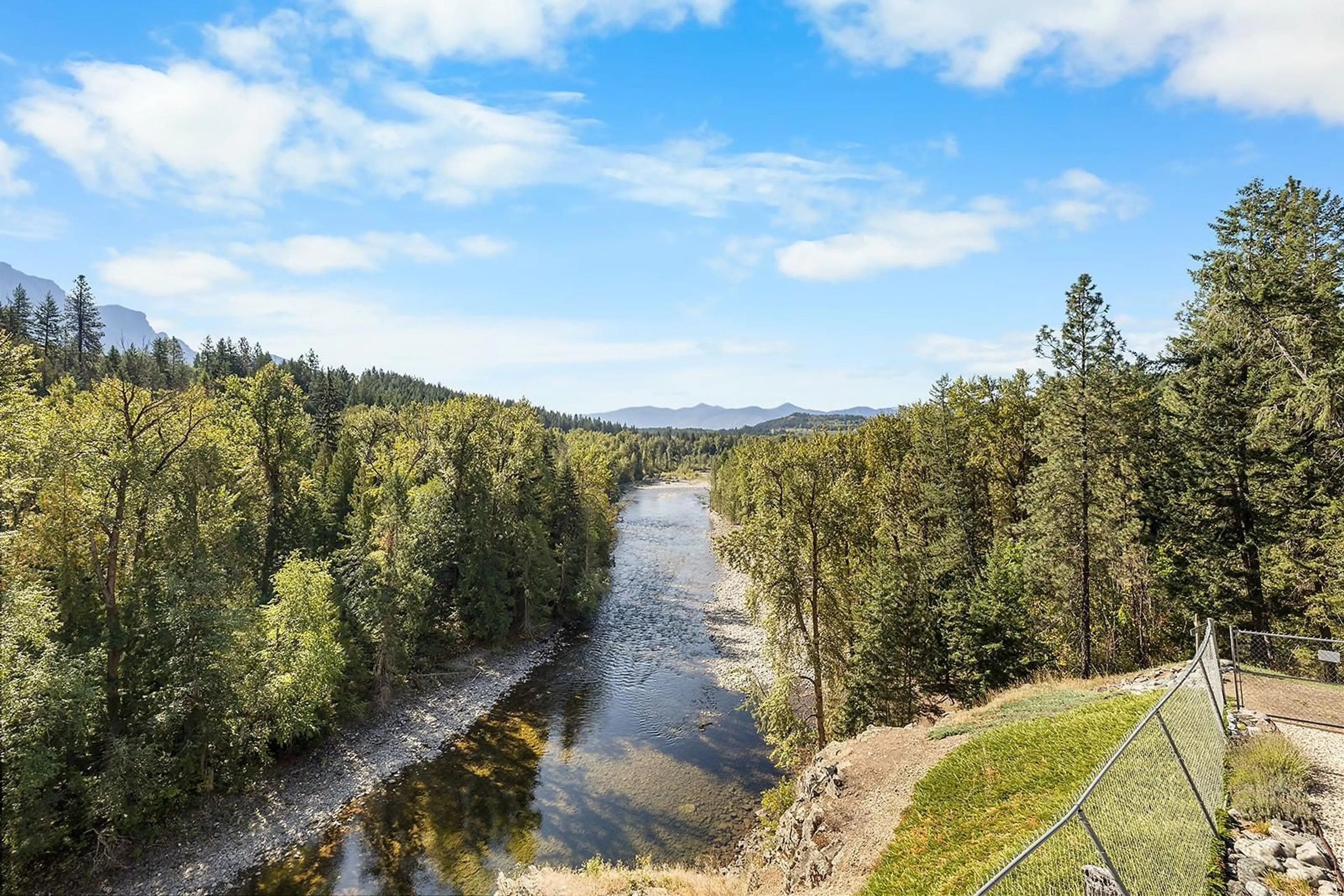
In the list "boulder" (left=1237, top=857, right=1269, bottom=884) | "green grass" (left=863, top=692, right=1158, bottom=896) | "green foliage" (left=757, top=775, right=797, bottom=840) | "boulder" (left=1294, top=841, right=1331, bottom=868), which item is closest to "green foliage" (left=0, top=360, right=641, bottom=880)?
"green foliage" (left=757, top=775, right=797, bottom=840)

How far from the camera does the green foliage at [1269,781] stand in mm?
9031

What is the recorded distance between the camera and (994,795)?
11547 mm

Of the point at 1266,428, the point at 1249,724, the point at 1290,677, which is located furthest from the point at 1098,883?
the point at 1266,428

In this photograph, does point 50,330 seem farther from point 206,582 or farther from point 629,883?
point 629,883

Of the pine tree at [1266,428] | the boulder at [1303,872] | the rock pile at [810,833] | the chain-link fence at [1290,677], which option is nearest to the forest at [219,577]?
the rock pile at [810,833]

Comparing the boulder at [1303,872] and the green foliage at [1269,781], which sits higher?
the green foliage at [1269,781]

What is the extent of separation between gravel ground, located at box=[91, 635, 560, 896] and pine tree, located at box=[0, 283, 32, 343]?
76790mm

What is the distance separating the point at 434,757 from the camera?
2505cm

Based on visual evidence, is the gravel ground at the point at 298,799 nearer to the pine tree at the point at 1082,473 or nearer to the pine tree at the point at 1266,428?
the pine tree at the point at 1082,473

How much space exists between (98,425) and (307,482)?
18.5m

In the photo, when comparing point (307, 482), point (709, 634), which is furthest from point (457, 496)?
point (709, 634)

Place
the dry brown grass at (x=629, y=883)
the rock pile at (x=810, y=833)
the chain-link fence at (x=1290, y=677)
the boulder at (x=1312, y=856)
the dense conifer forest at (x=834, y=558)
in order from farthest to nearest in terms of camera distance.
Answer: the dense conifer forest at (x=834, y=558) → the dry brown grass at (x=629, y=883) → the chain-link fence at (x=1290, y=677) → the rock pile at (x=810, y=833) → the boulder at (x=1312, y=856)

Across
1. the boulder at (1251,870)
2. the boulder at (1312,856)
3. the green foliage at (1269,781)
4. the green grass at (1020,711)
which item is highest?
the green foliage at (1269,781)

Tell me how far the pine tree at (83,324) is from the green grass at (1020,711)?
386 ft
